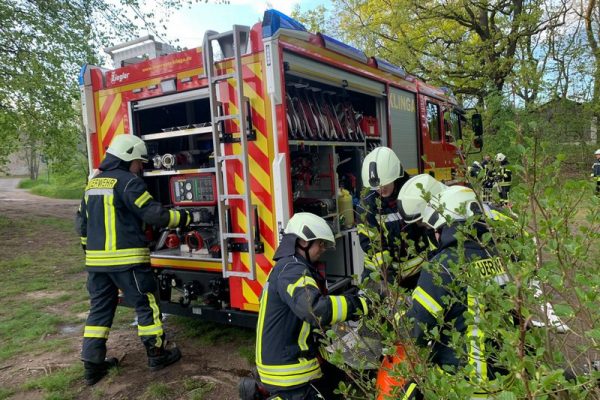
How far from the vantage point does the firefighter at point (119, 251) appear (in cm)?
352

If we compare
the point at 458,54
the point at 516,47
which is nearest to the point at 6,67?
the point at 458,54

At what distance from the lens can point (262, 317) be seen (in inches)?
98.4

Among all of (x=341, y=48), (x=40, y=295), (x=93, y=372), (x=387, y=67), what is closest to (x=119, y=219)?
(x=93, y=372)

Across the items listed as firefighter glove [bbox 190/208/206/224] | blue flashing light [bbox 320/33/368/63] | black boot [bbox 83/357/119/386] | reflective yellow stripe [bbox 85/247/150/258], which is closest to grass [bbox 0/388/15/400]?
black boot [bbox 83/357/119/386]

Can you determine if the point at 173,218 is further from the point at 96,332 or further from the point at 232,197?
the point at 96,332

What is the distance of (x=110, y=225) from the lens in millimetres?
3537

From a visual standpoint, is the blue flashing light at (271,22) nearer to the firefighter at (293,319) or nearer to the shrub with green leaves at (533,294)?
the firefighter at (293,319)

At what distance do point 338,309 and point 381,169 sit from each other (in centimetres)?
143

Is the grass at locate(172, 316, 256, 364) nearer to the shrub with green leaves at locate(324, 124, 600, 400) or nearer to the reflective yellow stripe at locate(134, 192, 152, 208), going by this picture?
the reflective yellow stripe at locate(134, 192, 152, 208)

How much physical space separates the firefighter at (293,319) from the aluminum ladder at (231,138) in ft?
2.44

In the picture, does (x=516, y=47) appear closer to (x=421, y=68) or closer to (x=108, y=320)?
(x=421, y=68)

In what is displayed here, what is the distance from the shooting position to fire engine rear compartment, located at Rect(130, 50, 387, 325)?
12.1 ft

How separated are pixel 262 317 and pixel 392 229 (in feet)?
3.85

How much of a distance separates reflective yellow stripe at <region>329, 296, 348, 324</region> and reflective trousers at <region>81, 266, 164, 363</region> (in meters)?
1.83
